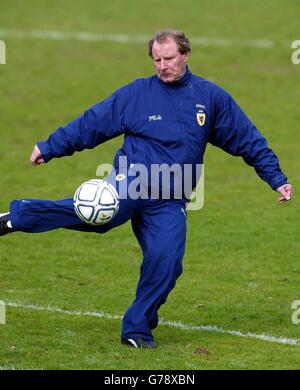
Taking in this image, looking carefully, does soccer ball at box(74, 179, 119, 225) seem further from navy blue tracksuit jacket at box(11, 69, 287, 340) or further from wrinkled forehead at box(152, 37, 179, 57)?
wrinkled forehead at box(152, 37, 179, 57)

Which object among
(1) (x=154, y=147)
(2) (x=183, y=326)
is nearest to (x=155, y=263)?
(1) (x=154, y=147)

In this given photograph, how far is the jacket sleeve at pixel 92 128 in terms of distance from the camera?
10625mm

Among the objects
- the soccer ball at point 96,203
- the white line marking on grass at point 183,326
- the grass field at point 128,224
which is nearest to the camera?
the soccer ball at point 96,203

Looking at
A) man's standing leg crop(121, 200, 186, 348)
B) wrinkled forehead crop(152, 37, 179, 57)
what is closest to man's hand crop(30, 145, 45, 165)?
man's standing leg crop(121, 200, 186, 348)

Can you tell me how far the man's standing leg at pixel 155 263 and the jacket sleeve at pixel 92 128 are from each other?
2.53 feet

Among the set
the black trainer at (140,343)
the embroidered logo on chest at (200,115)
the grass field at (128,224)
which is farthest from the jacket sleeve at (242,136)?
the black trainer at (140,343)

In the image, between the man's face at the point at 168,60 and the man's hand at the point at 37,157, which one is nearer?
the man's face at the point at 168,60

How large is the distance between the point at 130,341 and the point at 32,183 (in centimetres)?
863

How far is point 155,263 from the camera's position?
10.3 meters

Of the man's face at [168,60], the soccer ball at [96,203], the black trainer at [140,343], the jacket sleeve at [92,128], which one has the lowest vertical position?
the black trainer at [140,343]

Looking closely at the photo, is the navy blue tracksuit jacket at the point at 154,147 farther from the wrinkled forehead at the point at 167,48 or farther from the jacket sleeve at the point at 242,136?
the wrinkled forehead at the point at 167,48

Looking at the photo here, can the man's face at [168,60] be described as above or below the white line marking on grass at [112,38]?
below
